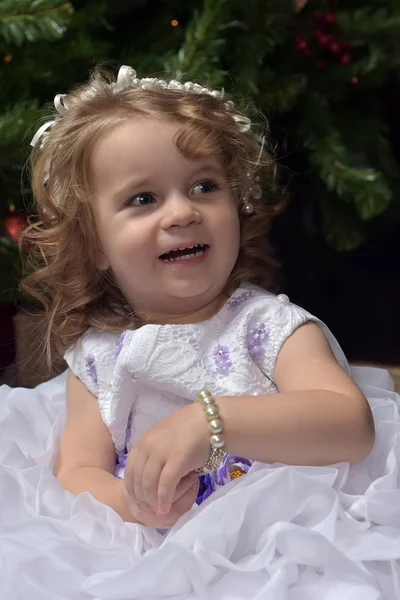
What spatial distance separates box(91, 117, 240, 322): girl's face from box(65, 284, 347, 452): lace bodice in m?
0.06

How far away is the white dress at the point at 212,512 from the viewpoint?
0.69 meters

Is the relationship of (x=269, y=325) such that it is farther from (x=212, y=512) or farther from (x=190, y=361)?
(x=212, y=512)

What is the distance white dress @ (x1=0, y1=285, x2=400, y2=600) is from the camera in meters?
0.69

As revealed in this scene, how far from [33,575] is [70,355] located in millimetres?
389

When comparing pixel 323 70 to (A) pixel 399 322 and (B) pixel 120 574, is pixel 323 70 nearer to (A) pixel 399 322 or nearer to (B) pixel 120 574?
(A) pixel 399 322

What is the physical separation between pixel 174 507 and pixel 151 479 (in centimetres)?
6

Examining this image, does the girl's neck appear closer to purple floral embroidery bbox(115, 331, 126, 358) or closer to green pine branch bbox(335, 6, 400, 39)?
purple floral embroidery bbox(115, 331, 126, 358)

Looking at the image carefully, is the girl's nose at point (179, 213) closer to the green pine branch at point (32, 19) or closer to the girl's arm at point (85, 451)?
the girl's arm at point (85, 451)

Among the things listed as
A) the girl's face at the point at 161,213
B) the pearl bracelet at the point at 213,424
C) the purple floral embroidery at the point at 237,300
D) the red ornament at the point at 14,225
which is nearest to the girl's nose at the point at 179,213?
the girl's face at the point at 161,213

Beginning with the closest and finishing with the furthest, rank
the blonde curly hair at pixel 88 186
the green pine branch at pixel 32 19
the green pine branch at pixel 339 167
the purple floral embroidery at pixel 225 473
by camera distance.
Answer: the purple floral embroidery at pixel 225 473
the blonde curly hair at pixel 88 186
the green pine branch at pixel 32 19
the green pine branch at pixel 339 167

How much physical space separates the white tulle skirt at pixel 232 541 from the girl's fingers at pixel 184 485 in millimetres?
28

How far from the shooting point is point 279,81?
4.75 feet

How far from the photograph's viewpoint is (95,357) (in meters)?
1.01

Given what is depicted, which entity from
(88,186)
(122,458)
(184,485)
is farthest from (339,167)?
(184,485)
